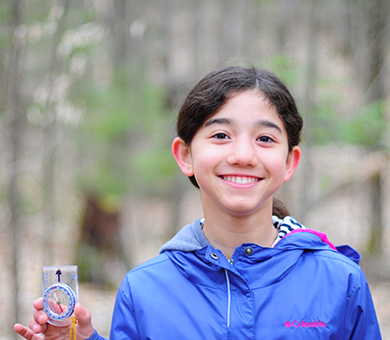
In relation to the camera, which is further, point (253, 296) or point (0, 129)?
point (0, 129)

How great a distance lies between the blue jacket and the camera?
1.46 meters

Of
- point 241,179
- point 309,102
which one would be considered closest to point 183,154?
point 241,179

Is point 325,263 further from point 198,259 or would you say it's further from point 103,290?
point 103,290

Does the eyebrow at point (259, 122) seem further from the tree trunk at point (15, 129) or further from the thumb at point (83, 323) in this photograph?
the tree trunk at point (15, 129)

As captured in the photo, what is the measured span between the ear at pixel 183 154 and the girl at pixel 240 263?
0.06 ft

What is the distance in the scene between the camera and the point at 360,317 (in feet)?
4.89

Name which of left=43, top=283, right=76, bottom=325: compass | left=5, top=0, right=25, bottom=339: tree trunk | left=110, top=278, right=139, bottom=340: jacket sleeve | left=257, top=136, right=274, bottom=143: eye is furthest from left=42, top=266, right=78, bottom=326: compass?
left=5, top=0, right=25, bottom=339: tree trunk

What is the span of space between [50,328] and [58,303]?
0.12 meters

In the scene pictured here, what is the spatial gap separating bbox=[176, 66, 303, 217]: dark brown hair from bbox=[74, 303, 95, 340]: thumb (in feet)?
2.71

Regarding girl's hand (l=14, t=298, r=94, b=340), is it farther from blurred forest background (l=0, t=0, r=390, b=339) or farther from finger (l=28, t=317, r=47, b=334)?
blurred forest background (l=0, t=0, r=390, b=339)

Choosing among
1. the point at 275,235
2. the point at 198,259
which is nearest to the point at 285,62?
the point at 275,235

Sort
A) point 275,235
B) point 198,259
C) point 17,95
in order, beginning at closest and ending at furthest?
point 198,259 < point 275,235 < point 17,95

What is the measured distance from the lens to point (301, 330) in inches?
57.4

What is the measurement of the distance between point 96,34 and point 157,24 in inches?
145
